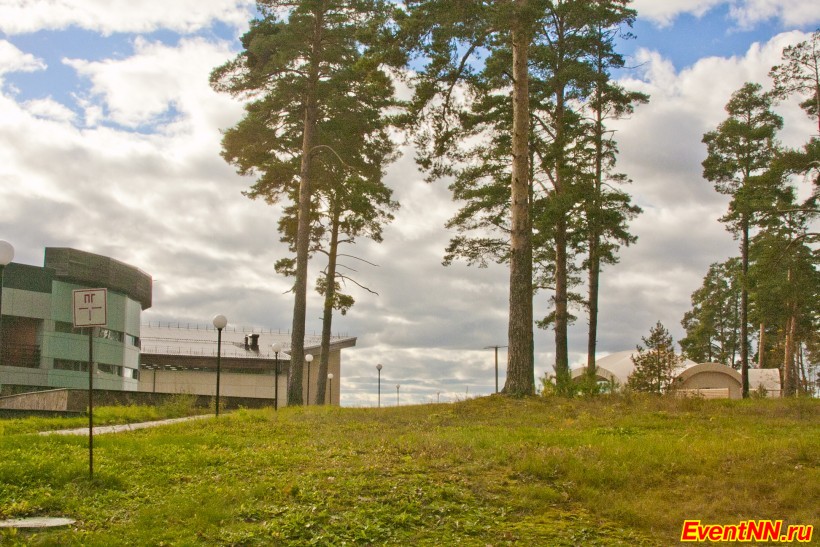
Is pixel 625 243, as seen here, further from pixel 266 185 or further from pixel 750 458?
pixel 750 458

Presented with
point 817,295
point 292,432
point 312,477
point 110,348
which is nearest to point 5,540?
point 312,477

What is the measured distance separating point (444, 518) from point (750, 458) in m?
4.71

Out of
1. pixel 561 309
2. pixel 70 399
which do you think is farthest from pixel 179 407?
pixel 561 309

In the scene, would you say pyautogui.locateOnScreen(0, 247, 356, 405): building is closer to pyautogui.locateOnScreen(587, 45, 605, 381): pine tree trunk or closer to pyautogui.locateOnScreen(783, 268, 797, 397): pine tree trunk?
pyautogui.locateOnScreen(587, 45, 605, 381): pine tree trunk

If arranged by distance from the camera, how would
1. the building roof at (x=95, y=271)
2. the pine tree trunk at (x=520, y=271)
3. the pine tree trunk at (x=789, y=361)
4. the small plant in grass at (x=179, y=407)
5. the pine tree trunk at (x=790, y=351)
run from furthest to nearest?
the building roof at (x=95, y=271), the pine tree trunk at (x=790, y=351), the pine tree trunk at (x=789, y=361), the small plant in grass at (x=179, y=407), the pine tree trunk at (x=520, y=271)

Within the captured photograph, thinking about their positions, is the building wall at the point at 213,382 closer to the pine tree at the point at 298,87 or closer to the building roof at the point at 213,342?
the building roof at the point at 213,342

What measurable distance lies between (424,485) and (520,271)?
10420mm

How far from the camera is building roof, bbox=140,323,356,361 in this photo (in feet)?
172

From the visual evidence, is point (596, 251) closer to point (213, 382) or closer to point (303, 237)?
point (303, 237)

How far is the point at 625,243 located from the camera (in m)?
28.1

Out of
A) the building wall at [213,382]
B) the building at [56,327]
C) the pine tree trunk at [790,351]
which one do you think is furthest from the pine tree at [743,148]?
the building at [56,327]

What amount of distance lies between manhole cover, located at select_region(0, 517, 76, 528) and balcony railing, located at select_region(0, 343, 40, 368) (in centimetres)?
4527

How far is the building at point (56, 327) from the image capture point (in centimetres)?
4788

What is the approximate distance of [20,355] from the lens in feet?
159
